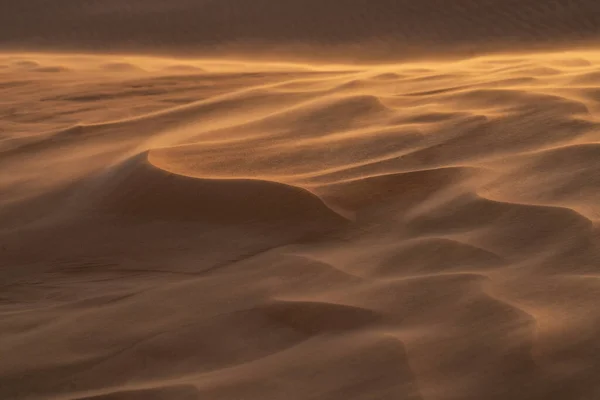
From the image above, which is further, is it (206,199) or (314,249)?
(206,199)

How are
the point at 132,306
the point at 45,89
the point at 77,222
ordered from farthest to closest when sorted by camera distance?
the point at 45,89 < the point at 77,222 < the point at 132,306

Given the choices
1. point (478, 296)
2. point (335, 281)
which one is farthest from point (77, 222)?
point (478, 296)

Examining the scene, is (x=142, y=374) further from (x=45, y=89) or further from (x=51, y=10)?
(x=51, y=10)

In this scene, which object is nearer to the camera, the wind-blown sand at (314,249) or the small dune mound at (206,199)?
the wind-blown sand at (314,249)

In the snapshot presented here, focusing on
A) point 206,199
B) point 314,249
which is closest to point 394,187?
point 314,249

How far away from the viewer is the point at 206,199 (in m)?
2.04

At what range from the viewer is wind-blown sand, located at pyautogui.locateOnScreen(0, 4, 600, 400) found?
4.30 feet

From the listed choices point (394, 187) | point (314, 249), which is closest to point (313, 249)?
point (314, 249)

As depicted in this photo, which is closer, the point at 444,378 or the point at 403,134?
the point at 444,378

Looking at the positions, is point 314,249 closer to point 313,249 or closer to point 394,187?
point 313,249

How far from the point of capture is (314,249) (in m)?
1.77

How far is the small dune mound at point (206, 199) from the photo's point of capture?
6.39 ft

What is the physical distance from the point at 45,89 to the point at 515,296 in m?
3.15

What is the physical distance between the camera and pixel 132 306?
1.59 metres
